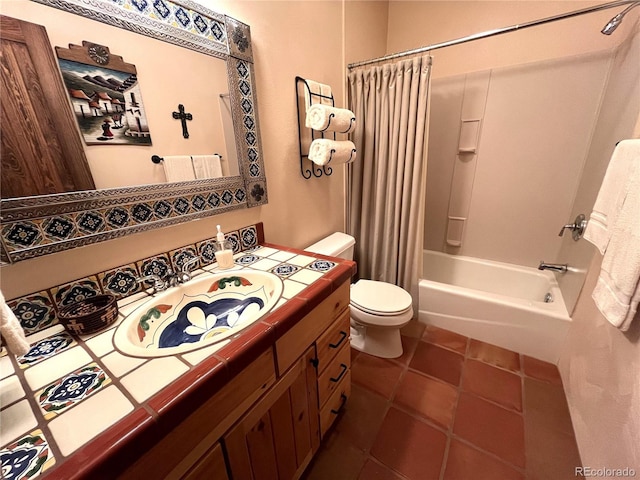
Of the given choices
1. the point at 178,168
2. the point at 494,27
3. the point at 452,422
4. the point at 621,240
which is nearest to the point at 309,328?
the point at 178,168

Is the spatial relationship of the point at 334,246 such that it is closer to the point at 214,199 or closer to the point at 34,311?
the point at 214,199

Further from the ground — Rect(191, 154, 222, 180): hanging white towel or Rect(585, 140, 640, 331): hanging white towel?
Rect(191, 154, 222, 180): hanging white towel

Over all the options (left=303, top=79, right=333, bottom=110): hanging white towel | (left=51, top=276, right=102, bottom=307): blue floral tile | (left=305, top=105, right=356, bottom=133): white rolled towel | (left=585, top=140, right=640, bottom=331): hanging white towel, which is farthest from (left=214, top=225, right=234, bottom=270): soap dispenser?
(left=585, top=140, right=640, bottom=331): hanging white towel

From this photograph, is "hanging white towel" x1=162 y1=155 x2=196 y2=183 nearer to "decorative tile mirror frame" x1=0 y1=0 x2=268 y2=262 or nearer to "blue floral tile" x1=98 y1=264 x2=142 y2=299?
"decorative tile mirror frame" x1=0 y1=0 x2=268 y2=262

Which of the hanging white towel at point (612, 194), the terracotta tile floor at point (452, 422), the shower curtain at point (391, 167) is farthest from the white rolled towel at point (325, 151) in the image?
the terracotta tile floor at point (452, 422)

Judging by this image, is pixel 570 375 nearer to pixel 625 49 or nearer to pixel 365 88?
pixel 625 49

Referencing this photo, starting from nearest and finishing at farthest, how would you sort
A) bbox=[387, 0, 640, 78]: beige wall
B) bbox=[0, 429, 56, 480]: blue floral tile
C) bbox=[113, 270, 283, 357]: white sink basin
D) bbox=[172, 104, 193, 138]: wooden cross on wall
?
bbox=[0, 429, 56, 480]: blue floral tile < bbox=[113, 270, 283, 357]: white sink basin < bbox=[172, 104, 193, 138]: wooden cross on wall < bbox=[387, 0, 640, 78]: beige wall

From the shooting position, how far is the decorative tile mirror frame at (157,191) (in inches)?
26.4

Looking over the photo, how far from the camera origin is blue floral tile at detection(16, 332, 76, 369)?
598 mm

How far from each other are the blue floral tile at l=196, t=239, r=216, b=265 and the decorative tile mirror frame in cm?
12

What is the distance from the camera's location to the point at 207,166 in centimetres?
103

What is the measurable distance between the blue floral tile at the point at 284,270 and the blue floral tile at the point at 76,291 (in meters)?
0.55

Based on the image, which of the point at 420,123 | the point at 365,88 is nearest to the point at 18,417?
the point at 420,123

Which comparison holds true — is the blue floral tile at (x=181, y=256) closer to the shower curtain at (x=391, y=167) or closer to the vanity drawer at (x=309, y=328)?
the vanity drawer at (x=309, y=328)
